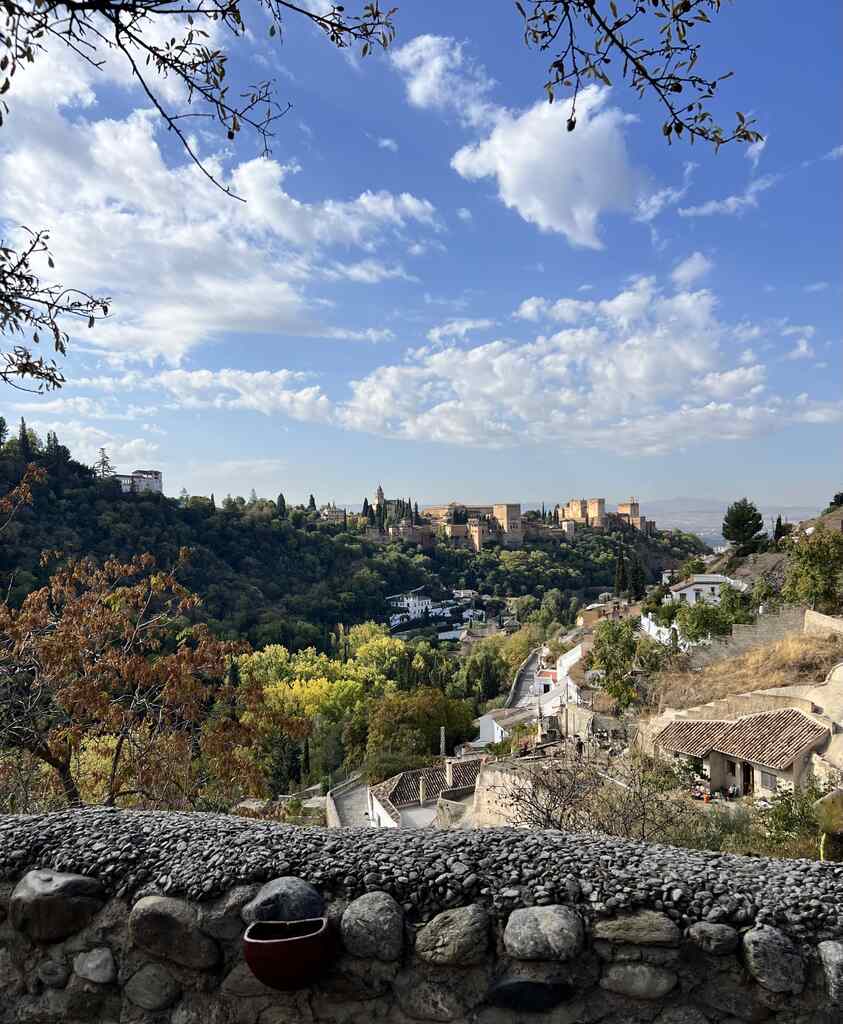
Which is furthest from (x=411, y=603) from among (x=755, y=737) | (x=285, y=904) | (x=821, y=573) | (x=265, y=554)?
(x=285, y=904)

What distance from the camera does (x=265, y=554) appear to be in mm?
67000

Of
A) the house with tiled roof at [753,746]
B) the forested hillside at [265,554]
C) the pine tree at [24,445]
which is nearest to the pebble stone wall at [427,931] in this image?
the house with tiled roof at [753,746]

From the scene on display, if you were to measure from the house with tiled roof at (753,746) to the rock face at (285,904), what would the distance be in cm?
950

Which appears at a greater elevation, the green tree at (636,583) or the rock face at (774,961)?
the rock face at (774,961)

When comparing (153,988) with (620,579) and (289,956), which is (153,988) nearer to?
(289,956)

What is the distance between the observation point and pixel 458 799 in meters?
15.8

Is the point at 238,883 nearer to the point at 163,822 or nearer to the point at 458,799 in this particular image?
the point at 163,822

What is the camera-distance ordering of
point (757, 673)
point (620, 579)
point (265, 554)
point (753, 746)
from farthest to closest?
1. point (265, 554)
2. point (620, 579)
3. point (757, 673)
4. point (753, 746)

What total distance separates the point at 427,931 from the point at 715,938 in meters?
0.84

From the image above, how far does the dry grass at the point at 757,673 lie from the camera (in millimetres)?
13633

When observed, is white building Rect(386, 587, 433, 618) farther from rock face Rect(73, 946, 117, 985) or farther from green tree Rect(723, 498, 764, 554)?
rock face Rect(73, 946, 117, 985)

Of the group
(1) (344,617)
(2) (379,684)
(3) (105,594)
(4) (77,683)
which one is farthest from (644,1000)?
(1) (344,617)

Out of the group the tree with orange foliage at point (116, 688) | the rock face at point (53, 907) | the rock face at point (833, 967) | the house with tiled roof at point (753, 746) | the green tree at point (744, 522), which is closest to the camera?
the rock face at point (833, 967)

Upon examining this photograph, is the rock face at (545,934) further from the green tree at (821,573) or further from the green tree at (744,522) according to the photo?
the green tree at (744,522)
